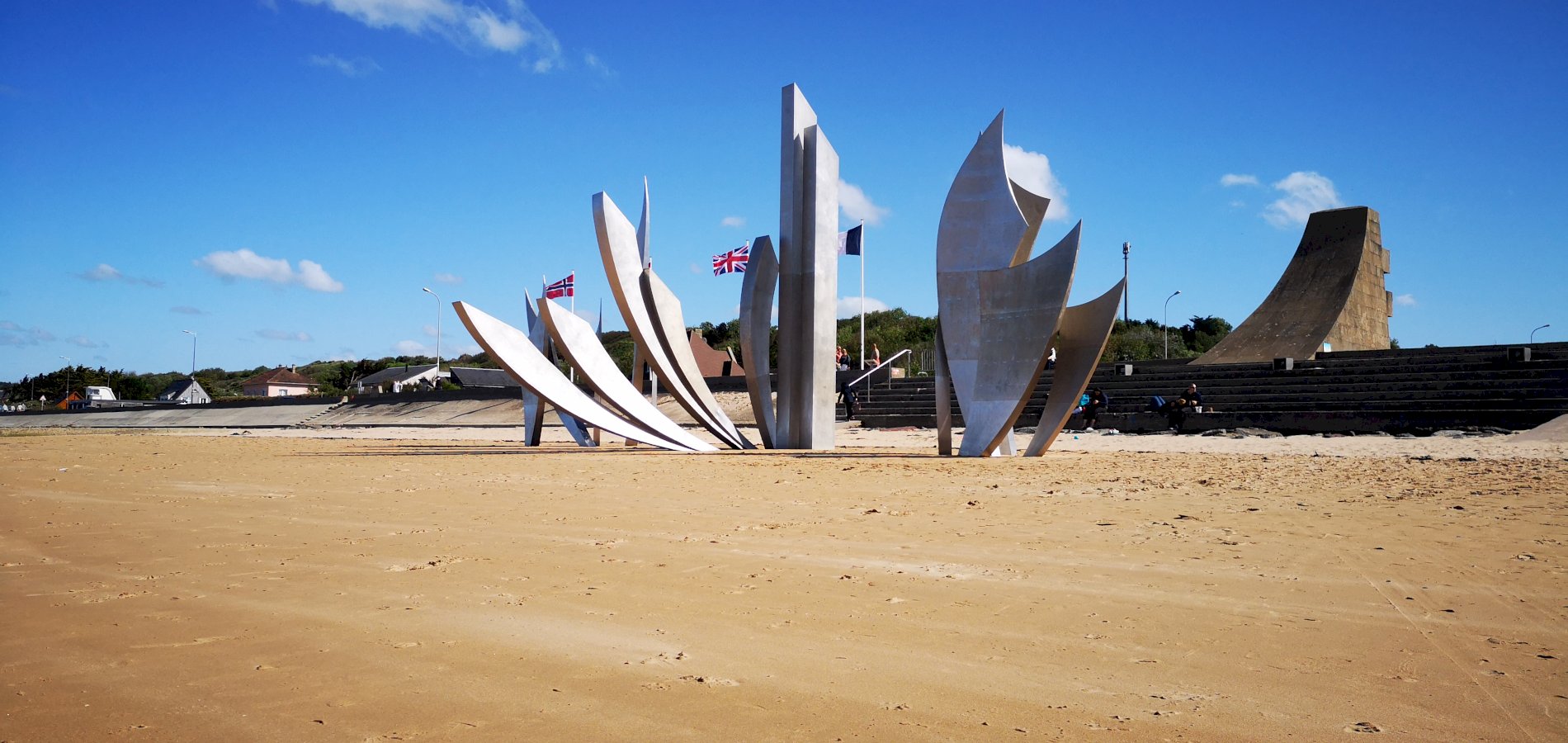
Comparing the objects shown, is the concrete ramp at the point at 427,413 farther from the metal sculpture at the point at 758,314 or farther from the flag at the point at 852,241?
the metal sculpture at the point at 758,314

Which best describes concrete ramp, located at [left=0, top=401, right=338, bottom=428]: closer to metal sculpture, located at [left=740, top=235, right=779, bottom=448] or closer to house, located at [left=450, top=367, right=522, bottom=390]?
house, located at [left=450, top=367, right=522, bottom=390]

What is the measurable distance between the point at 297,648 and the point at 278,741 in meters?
0.87

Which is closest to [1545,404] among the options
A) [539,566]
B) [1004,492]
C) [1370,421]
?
[1370,421]

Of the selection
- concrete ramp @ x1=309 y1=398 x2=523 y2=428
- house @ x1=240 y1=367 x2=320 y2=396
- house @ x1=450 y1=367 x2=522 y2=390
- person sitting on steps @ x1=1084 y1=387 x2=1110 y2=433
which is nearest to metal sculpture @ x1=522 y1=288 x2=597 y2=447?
person sitting on steps @ x1=1084 y1=387 x2=1110 y2=433

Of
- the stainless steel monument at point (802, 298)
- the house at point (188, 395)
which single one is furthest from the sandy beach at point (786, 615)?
the house at point (188, 395)

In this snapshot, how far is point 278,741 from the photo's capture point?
2.35 meters

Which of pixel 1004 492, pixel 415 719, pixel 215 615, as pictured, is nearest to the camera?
pixel 415 719

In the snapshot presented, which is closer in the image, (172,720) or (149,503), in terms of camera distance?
(172,720)

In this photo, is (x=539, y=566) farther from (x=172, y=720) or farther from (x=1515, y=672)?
(x=1515, y=672)

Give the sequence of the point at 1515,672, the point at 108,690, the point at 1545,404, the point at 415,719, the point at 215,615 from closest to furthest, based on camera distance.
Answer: the point at 415,719 < the point at 108,690 < the point at 1515,672 < the point at 215,615 < the point at 1545,404

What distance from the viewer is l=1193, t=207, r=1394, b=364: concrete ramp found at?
1086 inches

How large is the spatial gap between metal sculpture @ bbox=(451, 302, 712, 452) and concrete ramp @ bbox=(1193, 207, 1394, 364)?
727 inches

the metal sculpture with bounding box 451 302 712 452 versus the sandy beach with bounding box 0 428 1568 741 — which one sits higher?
the metal sculpture with bounding box 451 302 712 452

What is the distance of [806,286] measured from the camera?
15.1m
